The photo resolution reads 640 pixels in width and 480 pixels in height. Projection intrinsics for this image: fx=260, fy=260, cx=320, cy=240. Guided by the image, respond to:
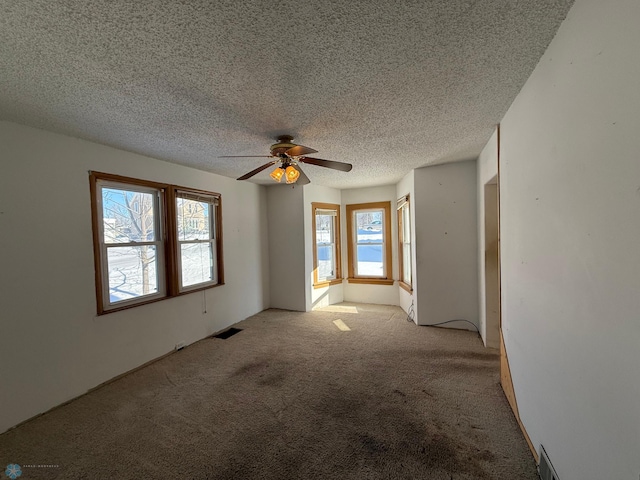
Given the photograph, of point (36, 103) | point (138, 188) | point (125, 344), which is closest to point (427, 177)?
point (138, 188)

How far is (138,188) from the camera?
9.75 ft

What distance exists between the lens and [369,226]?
5.40 metres

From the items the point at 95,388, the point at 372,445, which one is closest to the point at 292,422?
the point at 372,445

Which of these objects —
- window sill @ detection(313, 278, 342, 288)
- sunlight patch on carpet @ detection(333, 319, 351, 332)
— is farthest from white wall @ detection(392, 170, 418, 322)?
window sill @ detection(313, 278, 342, 288)

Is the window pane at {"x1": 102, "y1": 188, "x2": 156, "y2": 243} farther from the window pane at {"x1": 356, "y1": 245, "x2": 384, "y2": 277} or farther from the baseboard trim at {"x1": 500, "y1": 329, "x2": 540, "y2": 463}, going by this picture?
the baseboard trim at {"x1": 500, "y1": 329, "x2": 540, "y2": 463}

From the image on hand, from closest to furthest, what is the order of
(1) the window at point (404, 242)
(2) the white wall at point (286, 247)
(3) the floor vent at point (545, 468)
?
(3) the floor vent at point (545, 468), (1) the window at point (404, 242), (2) the white wall at point (286, 247)

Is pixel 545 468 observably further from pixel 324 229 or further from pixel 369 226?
pixel 324 229

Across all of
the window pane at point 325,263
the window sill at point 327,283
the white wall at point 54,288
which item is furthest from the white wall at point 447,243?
the white wall at point 54,288

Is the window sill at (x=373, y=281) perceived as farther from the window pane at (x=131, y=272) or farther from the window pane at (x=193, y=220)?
the window pane at (x=131, y=272)

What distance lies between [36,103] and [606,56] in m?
3.08

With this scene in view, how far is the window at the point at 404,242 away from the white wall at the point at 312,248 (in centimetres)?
135

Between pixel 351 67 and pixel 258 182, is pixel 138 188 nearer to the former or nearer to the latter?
pixel 258 182

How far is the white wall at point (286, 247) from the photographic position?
4.79 m

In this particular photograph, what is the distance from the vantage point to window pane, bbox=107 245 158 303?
274cm
